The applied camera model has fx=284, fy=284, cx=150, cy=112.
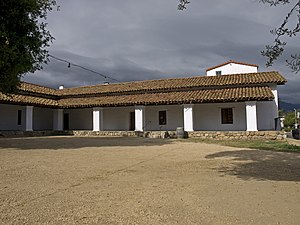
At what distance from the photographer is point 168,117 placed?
23.0 m

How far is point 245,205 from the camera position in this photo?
154 inches

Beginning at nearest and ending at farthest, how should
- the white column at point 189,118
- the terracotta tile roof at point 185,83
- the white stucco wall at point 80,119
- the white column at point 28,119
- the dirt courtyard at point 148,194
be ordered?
the dirt courtyard at point 148,194
the white column at point 189,118
the terracotta tile roof at point 185,83
the white column at point 28,119
the white stucco wall at point 80,119

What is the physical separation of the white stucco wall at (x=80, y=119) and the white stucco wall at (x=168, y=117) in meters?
5.81

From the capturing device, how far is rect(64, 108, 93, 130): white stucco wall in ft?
86.1

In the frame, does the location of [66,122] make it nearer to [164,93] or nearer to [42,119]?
[42,119]

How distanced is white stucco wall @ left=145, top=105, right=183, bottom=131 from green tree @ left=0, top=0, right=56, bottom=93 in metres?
11.9

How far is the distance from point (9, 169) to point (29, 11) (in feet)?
27.4

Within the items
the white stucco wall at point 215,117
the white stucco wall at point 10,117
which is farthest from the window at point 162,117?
the white stucco wall at point 10,117

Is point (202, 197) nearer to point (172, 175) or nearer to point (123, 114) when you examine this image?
point (172, 175)

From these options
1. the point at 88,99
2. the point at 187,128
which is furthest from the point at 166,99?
the point at 88,99

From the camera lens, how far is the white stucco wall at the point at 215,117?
67.9ft

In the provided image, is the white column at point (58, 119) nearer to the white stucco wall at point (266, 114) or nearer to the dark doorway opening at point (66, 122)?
the dark doorway opening at point (66, 122)

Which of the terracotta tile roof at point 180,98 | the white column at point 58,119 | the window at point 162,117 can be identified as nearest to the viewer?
the terracotta tile roof at point 180,98

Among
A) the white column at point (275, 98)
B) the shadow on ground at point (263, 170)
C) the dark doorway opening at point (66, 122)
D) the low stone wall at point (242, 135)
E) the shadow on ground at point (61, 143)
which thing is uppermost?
the white column at point (275, 98)
